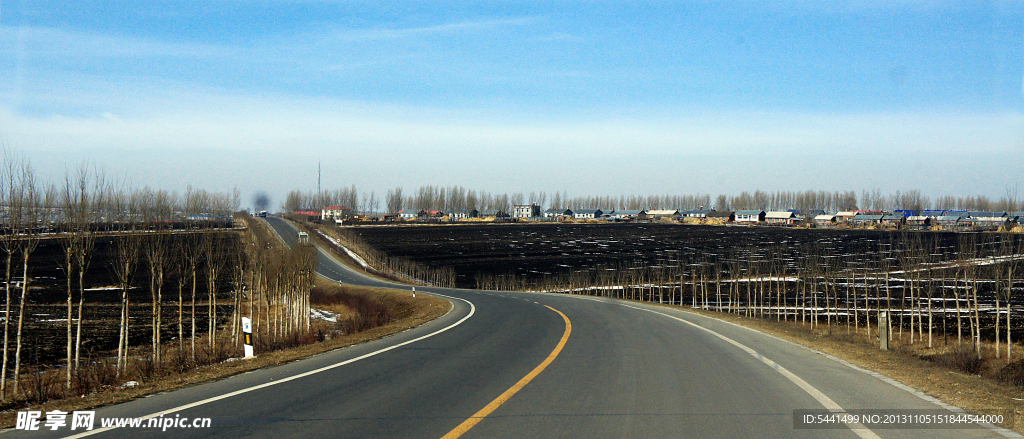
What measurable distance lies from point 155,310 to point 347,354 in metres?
12.6

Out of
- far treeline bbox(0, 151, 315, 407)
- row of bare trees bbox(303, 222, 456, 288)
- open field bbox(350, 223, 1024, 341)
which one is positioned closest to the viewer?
far treeline bbox(0, 151, 315, 407)

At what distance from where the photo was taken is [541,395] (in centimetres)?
809

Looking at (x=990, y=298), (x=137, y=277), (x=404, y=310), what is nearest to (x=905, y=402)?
(x=404, y=310)

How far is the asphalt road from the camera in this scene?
6.33 meters

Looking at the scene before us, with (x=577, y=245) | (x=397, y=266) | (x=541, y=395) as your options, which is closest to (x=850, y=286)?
(x=397, y=266)

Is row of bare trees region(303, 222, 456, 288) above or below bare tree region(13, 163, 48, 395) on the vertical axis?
below

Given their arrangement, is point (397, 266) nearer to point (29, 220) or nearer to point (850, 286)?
point (850, 286)

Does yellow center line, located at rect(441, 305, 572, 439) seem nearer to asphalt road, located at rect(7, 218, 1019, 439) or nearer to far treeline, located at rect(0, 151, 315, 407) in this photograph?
asphalt road, located at rect(7, 218, 1019, 439)

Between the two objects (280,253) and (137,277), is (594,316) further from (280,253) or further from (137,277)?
(137,277)

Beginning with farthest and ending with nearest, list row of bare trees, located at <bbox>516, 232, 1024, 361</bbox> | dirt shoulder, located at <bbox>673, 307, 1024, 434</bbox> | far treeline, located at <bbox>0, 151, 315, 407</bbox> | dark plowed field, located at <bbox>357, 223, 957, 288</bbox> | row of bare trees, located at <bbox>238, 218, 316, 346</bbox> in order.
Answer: dark plowed field, located at <bbox>357, 223, 957, 288</bbox> → row of bare trees, located at <bbox>516, 232, 1024, 361</bbox> → row of bare trees, located at <bbox>238, 218, 316, 346</bbox> → far treeline, located at <bbox>0, 151, 315, 407</bbox> → dirt shoulder, located at <bbox>673, 307, 1024, 434</bbox>

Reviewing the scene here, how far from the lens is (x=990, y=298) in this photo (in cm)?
5438

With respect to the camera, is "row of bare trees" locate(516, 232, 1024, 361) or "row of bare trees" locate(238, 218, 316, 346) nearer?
"row of bare trees" locate(238, 218, 316, 346)

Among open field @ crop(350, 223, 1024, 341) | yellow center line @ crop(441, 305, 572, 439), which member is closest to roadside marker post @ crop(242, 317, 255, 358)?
yellow center line @ crop(441, 305, 572, 439)


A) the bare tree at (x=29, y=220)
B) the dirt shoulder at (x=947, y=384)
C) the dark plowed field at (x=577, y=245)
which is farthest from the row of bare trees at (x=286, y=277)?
the dark plowed field at (x=577, y=245)
